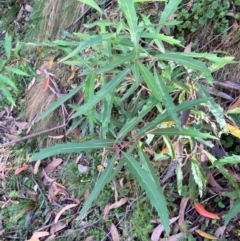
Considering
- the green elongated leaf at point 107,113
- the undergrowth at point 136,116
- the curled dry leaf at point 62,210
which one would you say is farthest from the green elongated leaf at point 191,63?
the curled dry leaf at point 62,210

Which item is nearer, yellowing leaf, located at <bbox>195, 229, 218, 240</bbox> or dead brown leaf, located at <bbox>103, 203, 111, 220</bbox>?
yellowing leaf, located at <bbox>195, 229, 218, 240</bbox>

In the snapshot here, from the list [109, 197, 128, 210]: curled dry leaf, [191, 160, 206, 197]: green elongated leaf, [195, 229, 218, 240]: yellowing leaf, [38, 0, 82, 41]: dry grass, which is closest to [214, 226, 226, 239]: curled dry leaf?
[195, 229, 218, 240]: yellowing leaf

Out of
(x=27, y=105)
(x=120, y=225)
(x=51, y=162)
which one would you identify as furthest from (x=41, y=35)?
(x=120, y=225)

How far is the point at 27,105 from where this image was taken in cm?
294

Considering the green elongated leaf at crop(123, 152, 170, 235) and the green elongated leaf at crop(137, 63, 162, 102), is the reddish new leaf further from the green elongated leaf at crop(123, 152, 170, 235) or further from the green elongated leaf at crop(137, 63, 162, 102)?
the green elongated leaf at crop(137, 63, 162, 102)

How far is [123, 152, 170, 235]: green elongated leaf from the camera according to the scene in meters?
1.28

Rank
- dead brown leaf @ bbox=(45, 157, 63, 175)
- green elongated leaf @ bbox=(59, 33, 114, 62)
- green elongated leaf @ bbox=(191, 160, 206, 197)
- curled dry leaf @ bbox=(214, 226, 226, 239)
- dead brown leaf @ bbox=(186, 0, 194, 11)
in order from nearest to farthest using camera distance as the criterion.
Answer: green elongated leaf @ bbox=(59, 33, 114, 62), green elongated leaf @ bbox=(191, 160, 206, 197), curled dry leaf @ bbox=(214, 226, 226, 239), dead brown leaf @ bbox=(186, 0, 194, 11), dead brown leaf @ bbox=(45, 157, 63, 175)

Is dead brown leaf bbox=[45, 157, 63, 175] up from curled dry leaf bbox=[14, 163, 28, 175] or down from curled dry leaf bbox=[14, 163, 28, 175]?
down

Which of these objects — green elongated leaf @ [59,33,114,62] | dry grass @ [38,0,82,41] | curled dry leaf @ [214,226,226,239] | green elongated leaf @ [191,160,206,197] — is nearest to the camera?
green elongated leaf @ [59,33,114,62]

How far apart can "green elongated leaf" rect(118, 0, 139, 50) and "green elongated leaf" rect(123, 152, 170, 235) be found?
40 cm

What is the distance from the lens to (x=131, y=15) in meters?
1.23

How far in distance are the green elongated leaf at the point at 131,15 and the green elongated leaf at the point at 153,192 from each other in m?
0.40

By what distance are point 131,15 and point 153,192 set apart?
54cm

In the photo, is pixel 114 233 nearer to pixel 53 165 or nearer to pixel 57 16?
pixel 53 165
